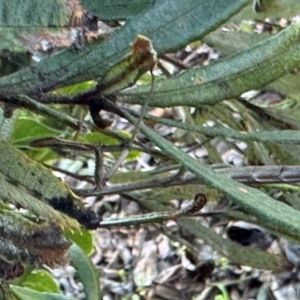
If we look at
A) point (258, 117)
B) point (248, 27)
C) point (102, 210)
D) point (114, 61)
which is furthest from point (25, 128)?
point (102, 210)

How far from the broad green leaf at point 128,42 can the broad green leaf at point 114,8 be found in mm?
32

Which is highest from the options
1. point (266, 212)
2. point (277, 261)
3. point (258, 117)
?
point (266, 212)

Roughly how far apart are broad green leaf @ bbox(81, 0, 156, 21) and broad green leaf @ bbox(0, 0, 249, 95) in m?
0.03

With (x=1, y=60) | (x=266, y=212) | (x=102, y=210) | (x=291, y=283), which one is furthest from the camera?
(x=102, y=210)

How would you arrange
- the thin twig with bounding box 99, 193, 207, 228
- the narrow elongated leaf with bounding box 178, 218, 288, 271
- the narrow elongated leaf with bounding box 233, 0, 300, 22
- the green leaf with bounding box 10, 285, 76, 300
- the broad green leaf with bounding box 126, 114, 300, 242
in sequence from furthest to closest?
the narrow elongated leaf with bounding box 178, 218, 288, 271, the narrow elongated leaf with bounding box 233, 0, 300, 22, the green leaf with bounding box 10, 285, 76, 300, the thin twig with bounding box 99, 193, 207, 228, the broad green leaf with bounding box 126, 114, 300, 242

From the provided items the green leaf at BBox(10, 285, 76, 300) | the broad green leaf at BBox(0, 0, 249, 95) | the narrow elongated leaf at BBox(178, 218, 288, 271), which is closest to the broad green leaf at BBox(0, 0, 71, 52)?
the broad green leaf at BBox(0, 0, 249, 95)

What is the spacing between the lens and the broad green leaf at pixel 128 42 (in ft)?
1.83

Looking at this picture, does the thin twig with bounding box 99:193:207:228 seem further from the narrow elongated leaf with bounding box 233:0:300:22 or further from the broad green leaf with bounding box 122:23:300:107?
the narrow elongated leaf with bounding box 233:0:300:22

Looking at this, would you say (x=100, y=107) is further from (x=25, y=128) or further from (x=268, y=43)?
(x=25, y=128)

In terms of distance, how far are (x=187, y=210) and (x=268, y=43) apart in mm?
198

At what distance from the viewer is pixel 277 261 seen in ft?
3.45

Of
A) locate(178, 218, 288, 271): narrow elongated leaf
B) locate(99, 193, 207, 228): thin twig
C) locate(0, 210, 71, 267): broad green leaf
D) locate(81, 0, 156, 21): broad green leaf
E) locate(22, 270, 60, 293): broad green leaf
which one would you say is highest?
locate(81, 0, 156, 21): broad green leaf

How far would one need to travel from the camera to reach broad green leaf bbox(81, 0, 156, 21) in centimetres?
62

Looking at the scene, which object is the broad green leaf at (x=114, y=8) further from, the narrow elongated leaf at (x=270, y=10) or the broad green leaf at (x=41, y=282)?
the broad green leaf at (x=41, y=282)
